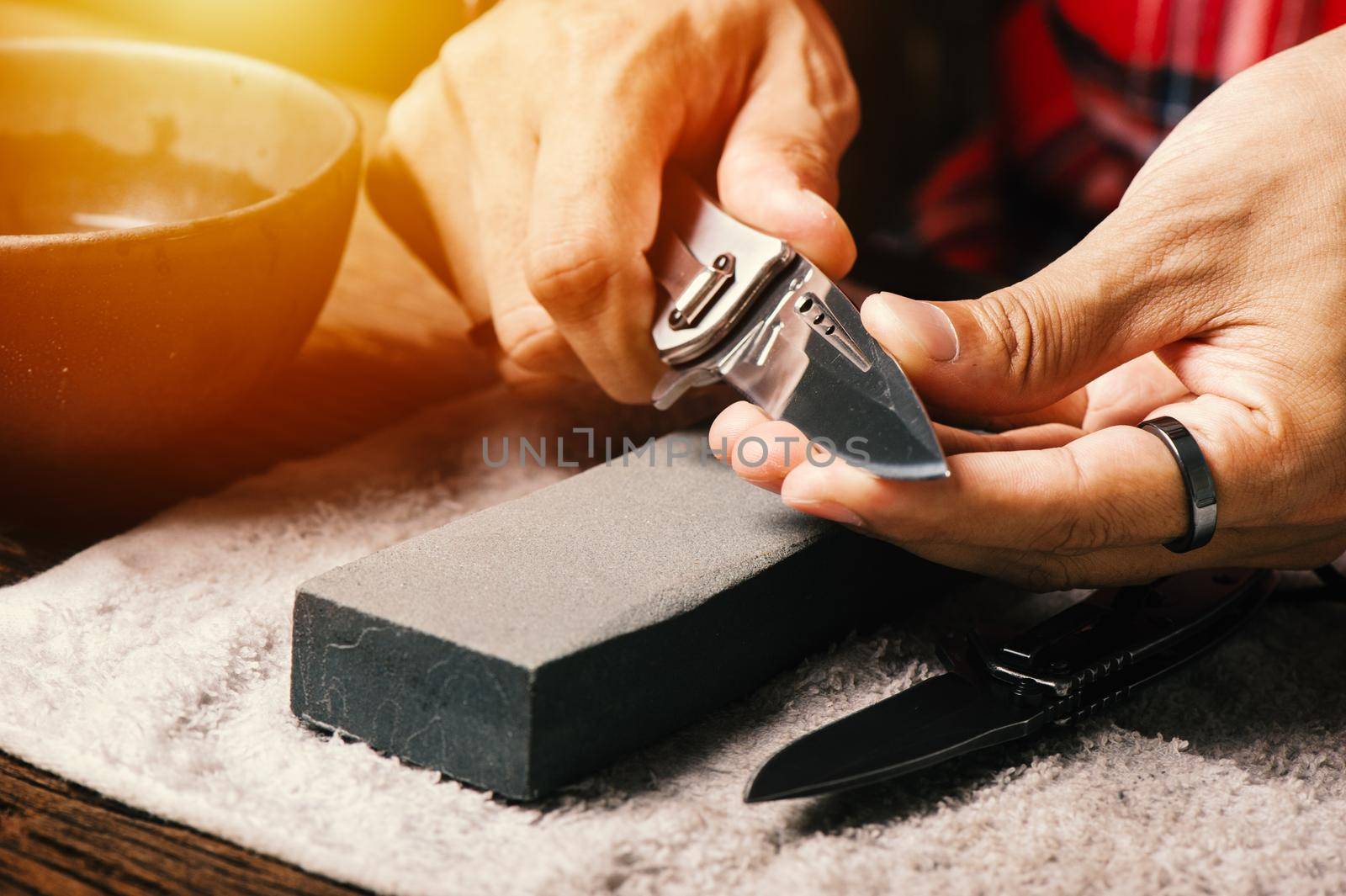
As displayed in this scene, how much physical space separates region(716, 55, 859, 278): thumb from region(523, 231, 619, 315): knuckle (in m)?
0.10

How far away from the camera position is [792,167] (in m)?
0.79

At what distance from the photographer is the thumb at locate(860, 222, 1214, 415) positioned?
0.59m

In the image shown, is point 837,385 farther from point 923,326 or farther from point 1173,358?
point 1173,358

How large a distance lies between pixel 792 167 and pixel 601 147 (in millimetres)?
123

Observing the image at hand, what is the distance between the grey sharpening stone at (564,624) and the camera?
0.52m

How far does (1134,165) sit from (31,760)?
3.07ft

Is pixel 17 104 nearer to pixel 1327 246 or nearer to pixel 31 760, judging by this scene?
pixel 31 760

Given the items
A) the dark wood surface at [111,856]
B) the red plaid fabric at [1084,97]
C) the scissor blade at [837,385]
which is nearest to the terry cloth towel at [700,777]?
the dark wood surface at [111,856]

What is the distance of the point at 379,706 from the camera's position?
549mm

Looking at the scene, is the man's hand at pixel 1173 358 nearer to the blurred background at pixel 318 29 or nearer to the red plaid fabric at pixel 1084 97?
the red plaid fabric at pixel 1084 97

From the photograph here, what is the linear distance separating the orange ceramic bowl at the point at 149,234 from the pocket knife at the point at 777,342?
9.2 inches

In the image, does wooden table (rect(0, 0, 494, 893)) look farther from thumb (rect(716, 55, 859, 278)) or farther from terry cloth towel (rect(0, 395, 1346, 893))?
thumb (rect(716, 55, 859, 278))

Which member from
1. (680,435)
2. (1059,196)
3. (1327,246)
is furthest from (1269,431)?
(1059,196)

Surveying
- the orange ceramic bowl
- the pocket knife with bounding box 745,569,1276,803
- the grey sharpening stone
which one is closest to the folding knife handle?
the pocket knife with bounding box 745,569,1276,803
